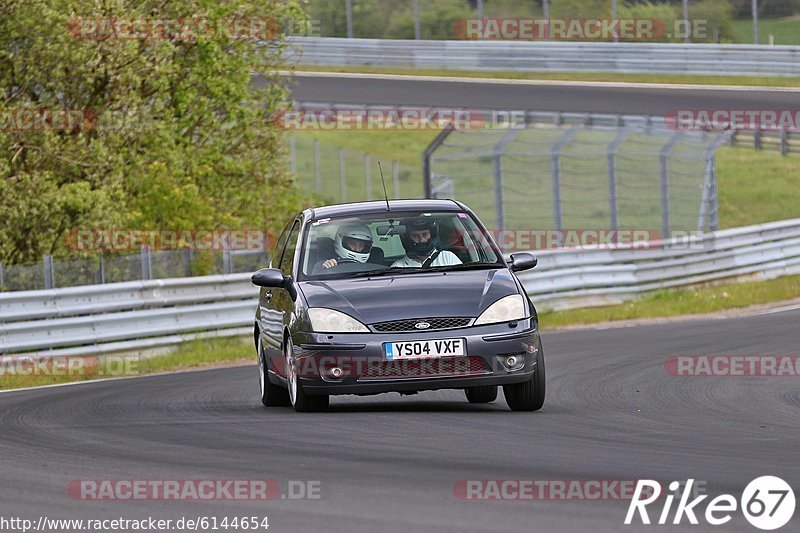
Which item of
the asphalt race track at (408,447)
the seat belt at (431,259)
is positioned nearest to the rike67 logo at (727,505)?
the asphalt race track at (408,447)

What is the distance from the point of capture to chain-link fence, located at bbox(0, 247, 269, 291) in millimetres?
18266

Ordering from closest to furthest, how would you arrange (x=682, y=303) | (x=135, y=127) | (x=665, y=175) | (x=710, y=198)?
(x=135, y=127) → (x=682, y=303) → (x=665, y=175) → (x=710, y=198)

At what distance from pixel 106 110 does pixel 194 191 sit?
1858 mm

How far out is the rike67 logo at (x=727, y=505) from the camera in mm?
5961

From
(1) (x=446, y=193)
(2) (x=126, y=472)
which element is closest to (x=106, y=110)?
(1) (x=446, y=193)

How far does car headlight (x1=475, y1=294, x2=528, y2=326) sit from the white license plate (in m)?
0.23

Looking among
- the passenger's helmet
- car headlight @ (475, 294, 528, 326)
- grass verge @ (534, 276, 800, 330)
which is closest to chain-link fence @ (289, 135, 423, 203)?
grass verge @ (534, 276, 800, 330)

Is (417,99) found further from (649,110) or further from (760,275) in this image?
(760,275)

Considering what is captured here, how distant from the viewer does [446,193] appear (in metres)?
29.6

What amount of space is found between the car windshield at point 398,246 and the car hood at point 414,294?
0.23 meters

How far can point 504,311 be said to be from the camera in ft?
33.0

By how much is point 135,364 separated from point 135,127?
19.2ft

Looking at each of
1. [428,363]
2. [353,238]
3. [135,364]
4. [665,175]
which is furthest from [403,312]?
[665,175]

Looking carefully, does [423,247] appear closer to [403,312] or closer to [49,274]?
[403,312]
